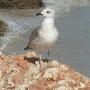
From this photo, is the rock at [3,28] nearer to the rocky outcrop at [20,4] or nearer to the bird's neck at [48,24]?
the rocky outcrop at [20,4]

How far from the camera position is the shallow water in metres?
15.9

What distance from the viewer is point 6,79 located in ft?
27.0

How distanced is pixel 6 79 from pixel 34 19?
1453 centimetres

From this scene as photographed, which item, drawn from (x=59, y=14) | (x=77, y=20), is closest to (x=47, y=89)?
(x=77, y=20)

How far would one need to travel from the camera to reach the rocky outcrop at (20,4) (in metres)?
26.0

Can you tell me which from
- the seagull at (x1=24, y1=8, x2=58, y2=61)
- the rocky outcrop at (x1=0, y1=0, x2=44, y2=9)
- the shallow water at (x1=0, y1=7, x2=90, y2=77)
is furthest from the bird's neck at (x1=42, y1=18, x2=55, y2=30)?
the rocky outcrop at (x1=0, y1=0, x2=44, y2=9)

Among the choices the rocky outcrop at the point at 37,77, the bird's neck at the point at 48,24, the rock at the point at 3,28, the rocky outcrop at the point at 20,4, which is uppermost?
the bird's neck at the point at 48,24

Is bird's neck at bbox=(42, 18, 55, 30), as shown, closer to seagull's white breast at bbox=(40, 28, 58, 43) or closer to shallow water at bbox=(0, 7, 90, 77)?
seagull's white breast at bbox=(40, 28, 58, 43)

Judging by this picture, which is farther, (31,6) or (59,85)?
(31,6)

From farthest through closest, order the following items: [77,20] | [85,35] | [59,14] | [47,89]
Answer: [59,14]
[77,20]
[85,35]
[47,89]

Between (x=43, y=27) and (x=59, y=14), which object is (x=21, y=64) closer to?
(x=43, y=27)

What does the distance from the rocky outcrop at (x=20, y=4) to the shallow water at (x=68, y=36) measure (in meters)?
1.25

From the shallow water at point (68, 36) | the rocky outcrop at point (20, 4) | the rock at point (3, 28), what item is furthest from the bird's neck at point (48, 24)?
the rocky outcrop at point (20, 4)

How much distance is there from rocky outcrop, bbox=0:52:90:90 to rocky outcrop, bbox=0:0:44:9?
16895 mm
